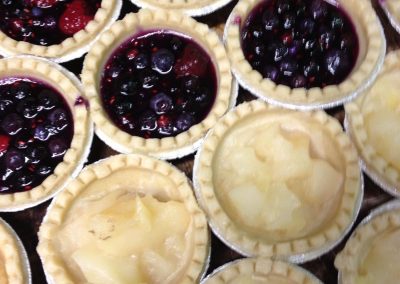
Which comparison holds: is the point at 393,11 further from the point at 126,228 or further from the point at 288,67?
the point at 126,228

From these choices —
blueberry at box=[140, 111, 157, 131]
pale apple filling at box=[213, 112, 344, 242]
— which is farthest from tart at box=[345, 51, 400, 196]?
blueberry at box=[140, 111, 157, 131]

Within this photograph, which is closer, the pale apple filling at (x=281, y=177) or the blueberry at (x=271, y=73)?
the pale apple filling at (x=281, y=177)

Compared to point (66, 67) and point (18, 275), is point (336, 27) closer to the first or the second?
point (66, 67)

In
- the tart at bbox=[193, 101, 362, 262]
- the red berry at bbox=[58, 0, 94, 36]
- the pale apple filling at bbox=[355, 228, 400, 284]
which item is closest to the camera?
the pale apple filling at bbox=[355, 228, 400, 284]

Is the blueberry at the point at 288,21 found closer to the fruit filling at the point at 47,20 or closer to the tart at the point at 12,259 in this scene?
the fruit filling at the point at 47,20

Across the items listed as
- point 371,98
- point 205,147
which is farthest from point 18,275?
point 371,98

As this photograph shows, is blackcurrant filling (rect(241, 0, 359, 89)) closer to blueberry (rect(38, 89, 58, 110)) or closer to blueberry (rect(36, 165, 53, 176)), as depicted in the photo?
blueberry (rect(38, 89, 58, 110))

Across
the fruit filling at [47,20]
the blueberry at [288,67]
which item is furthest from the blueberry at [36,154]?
the blueberry at [288,67]
